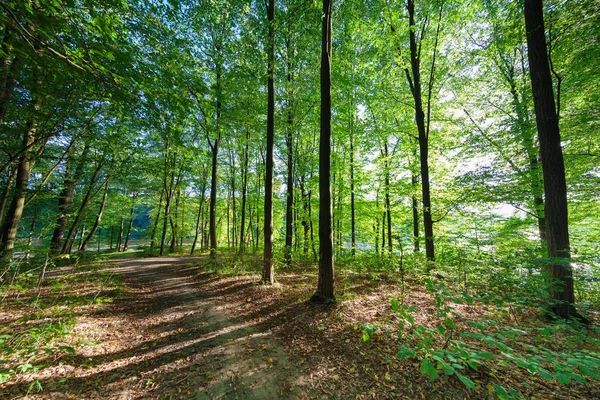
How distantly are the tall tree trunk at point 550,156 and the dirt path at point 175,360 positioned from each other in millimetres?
5919

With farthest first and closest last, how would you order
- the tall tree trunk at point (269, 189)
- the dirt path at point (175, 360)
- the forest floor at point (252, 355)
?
the tall tree trunk at point (269, 189) < the dirt path at point (175, 360) < the forest floor at point (252, 355)

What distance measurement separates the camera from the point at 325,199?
5.44 m

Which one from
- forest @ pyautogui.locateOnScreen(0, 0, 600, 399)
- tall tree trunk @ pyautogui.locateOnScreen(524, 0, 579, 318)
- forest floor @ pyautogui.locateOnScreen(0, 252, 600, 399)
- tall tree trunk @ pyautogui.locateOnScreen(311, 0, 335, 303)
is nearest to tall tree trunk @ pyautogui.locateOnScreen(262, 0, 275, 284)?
forest @ pyautogui.locateOnScreen(0, 0, 600, 399)

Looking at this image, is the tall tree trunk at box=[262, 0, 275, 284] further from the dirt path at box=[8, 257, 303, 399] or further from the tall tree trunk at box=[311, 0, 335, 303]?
the tall tree trunk at box=[311, 0, 335, 303]

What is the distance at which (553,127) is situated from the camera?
4617 millimetres

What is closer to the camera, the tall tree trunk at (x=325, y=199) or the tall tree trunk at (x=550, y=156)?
the tall tree trunk at (x=550, y=156)

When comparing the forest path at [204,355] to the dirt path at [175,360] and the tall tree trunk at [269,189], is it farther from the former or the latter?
the tall tree trunk at [269,189]

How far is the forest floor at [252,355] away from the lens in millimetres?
2812

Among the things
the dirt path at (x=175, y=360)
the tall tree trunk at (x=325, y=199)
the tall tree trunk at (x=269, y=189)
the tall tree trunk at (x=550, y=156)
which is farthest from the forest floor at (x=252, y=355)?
the tall tree trunk at (x=550, y=156)

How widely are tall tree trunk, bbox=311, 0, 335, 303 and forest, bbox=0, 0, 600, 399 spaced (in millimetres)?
53

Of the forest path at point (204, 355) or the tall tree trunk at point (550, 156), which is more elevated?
the tall tree trunk at point (550, 156)

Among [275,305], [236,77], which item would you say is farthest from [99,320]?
[236,77]

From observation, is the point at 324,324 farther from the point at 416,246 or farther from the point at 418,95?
the point at 418,95

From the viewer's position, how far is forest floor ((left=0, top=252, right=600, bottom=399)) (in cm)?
281
